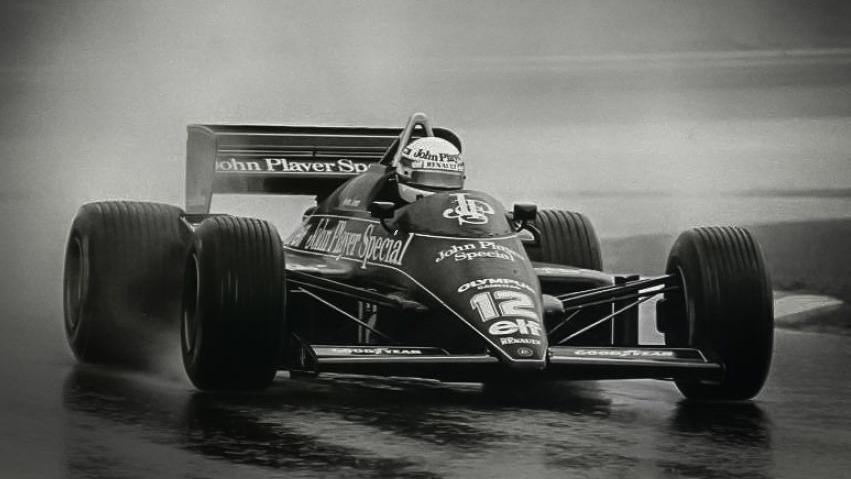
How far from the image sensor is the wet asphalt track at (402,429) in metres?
6.54

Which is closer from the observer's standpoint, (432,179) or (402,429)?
(402,429)

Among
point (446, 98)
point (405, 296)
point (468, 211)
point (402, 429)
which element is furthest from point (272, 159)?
point (446, 98)

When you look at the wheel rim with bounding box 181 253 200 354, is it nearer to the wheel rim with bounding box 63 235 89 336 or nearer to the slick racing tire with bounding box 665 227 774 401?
the wheel rim with bounding box 63 235 89 336

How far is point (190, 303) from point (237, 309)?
0.77m

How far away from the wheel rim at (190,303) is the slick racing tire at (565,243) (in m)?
2.71

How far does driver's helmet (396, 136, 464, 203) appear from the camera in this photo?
10055 mm

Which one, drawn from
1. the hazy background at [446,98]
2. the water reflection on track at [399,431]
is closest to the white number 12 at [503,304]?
the water reflection on track at [399,431]

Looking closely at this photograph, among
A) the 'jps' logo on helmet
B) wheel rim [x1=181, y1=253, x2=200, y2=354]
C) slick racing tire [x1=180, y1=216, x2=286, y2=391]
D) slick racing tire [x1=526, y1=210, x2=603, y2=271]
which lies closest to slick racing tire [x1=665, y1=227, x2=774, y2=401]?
the 'jps' logo on helmet

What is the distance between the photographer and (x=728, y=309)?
8844 millimetres

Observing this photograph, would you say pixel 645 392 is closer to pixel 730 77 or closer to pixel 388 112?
pixel 388 112

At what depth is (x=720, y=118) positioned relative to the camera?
80.2 feet

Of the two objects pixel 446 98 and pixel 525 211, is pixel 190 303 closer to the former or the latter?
pixel 525 211

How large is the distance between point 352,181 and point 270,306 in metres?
2.19

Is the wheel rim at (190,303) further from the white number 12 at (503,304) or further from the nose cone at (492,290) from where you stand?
the white number 12 at (503,304)
